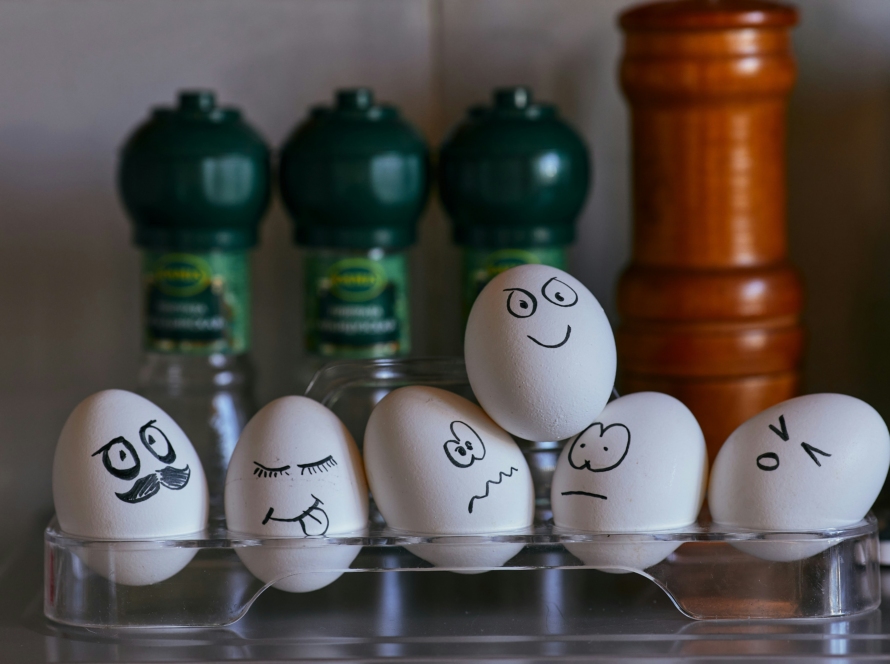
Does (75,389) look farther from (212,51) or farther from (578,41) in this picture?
(578,41)

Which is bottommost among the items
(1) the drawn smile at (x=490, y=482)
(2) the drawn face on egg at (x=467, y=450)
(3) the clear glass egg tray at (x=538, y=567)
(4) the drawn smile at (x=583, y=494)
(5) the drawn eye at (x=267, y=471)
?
(3) the clear glass egg tray at (x=538, y=567)

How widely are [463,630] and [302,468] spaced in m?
0.13

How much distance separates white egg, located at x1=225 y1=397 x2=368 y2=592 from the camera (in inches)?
20.6

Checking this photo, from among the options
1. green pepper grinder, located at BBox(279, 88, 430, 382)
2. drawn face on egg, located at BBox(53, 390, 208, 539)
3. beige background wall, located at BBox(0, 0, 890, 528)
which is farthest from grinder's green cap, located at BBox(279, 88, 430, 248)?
drawn face on egg, located at BBox(53, 390, 208, 539)

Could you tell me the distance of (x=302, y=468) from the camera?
1.72 feet

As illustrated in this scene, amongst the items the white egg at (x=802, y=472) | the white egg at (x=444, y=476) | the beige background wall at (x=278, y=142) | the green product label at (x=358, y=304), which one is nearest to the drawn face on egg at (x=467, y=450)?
the white egg at (x=444, y=476)

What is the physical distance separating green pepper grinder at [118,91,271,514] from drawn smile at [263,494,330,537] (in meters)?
0.22

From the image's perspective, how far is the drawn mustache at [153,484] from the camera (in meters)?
0.52

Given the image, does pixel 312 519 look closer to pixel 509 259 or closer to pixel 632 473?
pixel 632 473

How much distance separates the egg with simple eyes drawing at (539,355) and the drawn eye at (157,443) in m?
0.17

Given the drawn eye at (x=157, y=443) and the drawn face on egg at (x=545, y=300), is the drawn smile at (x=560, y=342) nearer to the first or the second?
the drawn face on egg at (x=545, y=300)

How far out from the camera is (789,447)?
526 mm

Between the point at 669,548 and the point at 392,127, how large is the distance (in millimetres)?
387

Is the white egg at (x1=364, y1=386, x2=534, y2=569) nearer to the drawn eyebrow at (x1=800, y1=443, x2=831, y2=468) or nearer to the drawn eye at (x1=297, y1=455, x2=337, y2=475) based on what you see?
the drawn eye at (x1=297, y1=455, x2=337, y2=475)
